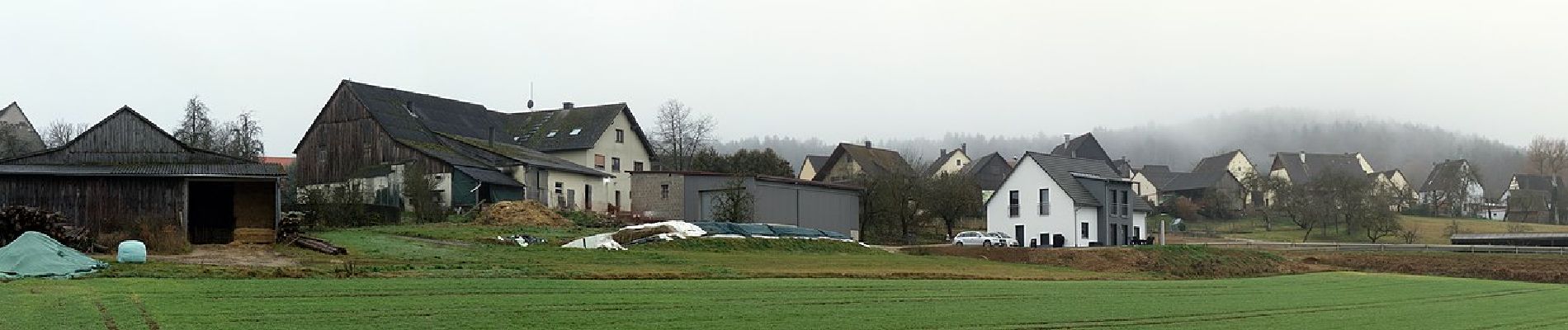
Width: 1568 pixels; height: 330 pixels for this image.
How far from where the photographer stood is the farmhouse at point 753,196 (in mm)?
66250

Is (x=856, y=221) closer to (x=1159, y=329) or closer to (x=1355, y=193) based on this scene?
(x=1355, y=193)

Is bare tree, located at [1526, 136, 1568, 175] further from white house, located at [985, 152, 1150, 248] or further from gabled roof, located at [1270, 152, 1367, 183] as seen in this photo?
white house, located at [985, 152, 1150, 248]

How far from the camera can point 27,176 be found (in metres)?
41.2

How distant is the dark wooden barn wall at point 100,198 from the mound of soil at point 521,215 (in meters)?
16.5

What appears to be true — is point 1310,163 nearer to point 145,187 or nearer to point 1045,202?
point 1045,202

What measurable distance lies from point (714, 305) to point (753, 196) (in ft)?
128

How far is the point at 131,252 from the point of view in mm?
32625

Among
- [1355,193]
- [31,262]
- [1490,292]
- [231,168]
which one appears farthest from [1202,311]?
[1355,193]

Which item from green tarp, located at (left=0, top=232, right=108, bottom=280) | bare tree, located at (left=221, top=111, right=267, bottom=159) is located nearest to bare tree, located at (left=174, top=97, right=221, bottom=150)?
bare tree, located at (left=221, top=111, right=267, bottom=159)

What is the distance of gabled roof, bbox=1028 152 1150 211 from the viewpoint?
70.1 m

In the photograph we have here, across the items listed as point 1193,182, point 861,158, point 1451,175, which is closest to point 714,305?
point 861,158

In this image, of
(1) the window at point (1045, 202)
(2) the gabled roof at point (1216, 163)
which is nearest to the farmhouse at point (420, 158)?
(1) the window at point (1045, 202)

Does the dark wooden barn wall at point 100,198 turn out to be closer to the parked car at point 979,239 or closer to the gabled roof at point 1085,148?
the parked car at point 979,239

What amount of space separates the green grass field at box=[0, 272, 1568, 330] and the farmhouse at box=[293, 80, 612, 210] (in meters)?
36.6
